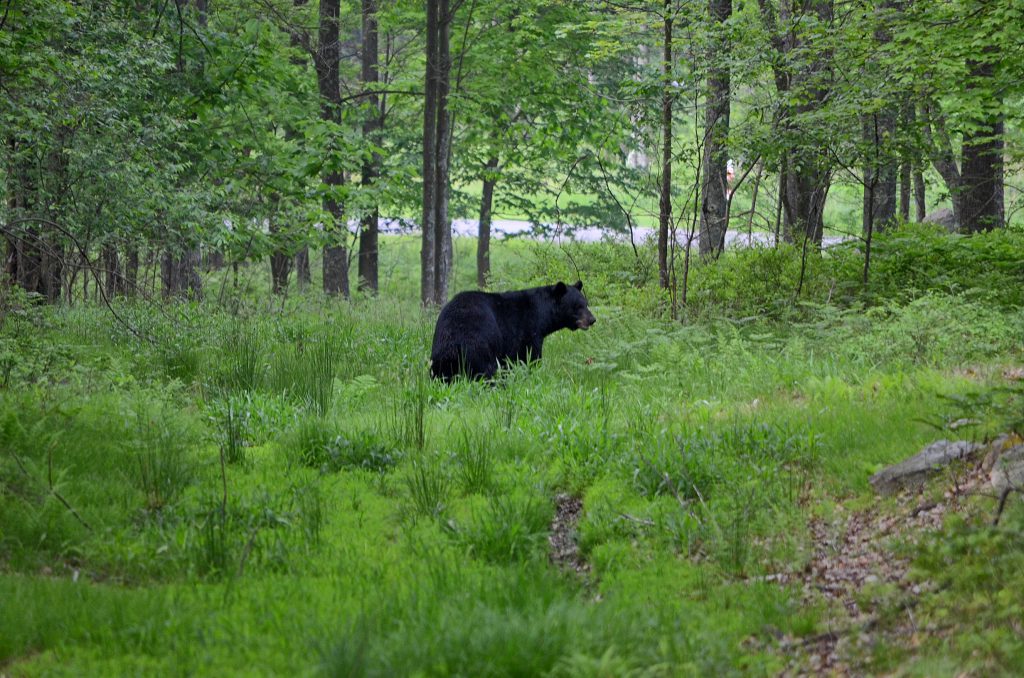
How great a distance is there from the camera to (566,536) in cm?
519

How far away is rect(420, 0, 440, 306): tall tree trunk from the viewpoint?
14883 millimetres

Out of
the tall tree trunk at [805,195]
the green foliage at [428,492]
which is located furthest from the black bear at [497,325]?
the tall tree trunk at [805,195]

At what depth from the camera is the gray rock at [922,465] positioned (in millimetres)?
5121

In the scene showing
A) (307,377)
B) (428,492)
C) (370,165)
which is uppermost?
(370,165)

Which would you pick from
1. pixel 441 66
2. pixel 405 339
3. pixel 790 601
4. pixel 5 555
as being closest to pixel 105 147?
pixel 405 339

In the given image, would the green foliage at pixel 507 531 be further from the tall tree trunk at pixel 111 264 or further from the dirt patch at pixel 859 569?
the tall tree trunk at pixel 111 264

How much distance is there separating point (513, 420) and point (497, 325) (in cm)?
305

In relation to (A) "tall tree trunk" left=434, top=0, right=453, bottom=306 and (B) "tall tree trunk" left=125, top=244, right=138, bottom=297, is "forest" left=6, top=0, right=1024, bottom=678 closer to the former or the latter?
(A) "tall tree trunk" left=434, top=0, right=453, bottom=306

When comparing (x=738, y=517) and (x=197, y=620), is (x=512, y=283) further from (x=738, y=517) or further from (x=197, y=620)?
(x=197, y=620)

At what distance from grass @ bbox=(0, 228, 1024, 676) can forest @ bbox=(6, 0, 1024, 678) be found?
0.03 meters

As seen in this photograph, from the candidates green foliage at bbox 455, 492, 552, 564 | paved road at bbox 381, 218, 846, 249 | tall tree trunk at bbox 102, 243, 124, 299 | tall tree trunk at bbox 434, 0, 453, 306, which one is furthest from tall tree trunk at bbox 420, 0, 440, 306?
paved road at bbox 381, 218, 846, 249

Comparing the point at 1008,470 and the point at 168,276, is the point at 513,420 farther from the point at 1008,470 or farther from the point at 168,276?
the point at 168,276

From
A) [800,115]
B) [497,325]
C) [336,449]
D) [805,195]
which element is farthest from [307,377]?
[805,195]

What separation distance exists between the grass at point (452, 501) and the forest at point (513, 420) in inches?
1.0
